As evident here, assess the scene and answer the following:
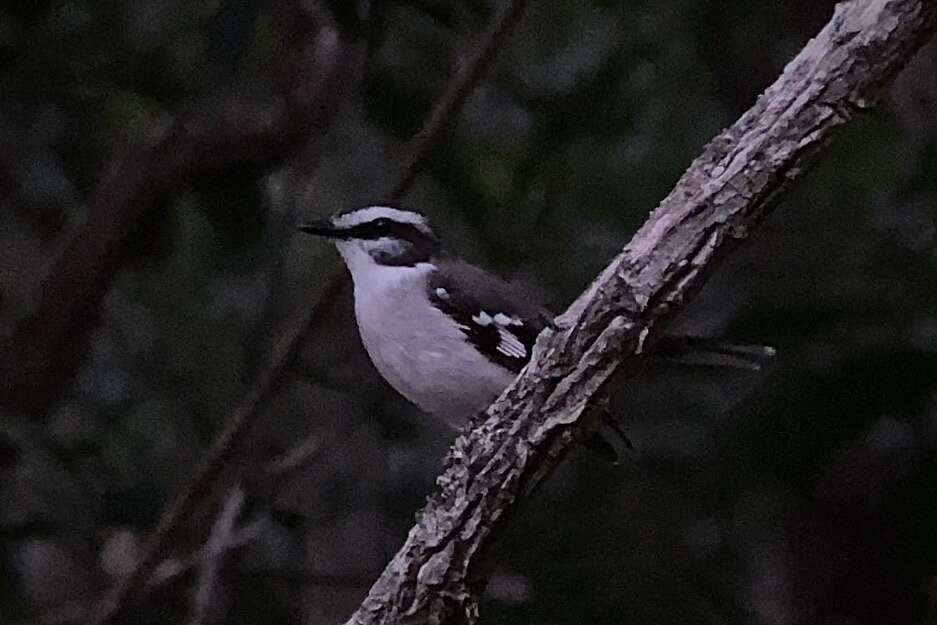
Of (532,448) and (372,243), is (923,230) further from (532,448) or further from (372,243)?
(532,448)

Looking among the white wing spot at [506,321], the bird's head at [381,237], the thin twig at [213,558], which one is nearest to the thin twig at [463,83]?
the bird's head at [381,237]

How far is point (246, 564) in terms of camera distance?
3.96 meters

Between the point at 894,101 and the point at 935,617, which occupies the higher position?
the point at 894,101

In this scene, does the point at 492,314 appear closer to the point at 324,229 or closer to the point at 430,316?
the point at 430,316

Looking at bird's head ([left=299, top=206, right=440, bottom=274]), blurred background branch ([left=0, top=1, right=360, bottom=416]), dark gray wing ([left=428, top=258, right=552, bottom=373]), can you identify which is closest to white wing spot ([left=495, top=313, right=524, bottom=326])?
dark gray wing ([left=428, top=258, right=552, bottom=373])

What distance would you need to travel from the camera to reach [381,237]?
11.8ft

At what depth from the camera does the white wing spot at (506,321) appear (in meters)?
3.39

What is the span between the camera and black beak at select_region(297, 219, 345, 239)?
343cm

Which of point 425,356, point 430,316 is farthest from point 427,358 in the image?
point 430,316

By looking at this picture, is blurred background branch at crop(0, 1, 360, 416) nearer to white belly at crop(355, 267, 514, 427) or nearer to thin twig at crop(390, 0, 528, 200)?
thin twig at crop(390, 0, 528, 200)

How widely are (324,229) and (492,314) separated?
382 millimetres

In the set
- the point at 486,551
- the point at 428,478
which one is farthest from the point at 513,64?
the point at 486,551

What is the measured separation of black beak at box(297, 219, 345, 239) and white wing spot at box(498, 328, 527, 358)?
16.0 inches

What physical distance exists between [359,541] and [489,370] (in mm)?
1428
